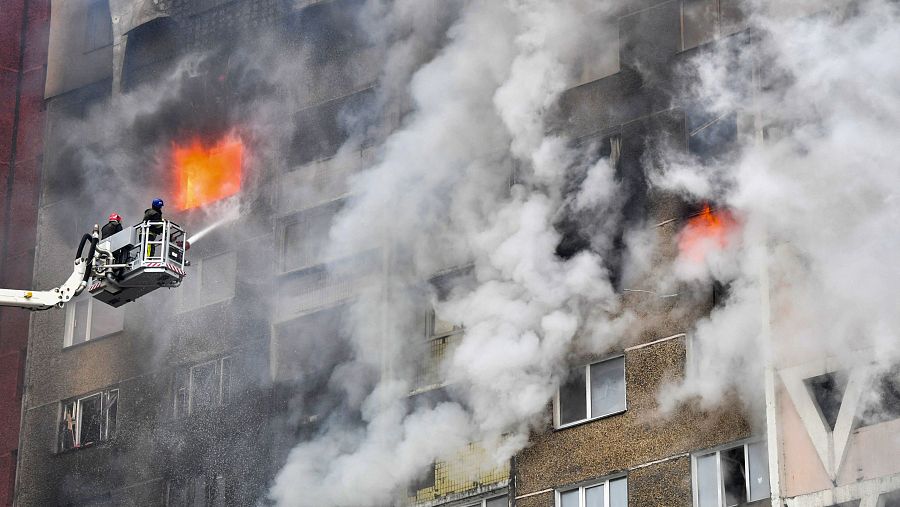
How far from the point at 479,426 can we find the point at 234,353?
8021 mm

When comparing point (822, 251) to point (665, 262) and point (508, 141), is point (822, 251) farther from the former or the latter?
point (508, 141)

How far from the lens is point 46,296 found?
3497 cm

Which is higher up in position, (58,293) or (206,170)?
(206,170)

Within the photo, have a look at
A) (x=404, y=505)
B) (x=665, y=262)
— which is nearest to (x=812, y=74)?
(x=665, y=262)

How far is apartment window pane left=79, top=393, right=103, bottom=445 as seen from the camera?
47119mm

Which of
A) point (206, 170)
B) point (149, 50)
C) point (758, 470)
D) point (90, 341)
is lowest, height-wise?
point (758, 470)

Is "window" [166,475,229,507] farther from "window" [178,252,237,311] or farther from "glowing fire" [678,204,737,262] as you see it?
"glowing fire" [678,204,737,262]

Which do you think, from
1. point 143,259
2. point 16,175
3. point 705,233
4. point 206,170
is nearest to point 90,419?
point 206,170

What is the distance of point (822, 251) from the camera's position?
1355 inches

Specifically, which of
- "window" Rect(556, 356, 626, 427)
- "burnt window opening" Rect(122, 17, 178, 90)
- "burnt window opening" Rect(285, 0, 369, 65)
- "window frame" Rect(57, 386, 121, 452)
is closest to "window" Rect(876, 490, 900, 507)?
"window" Rect(556, 356, 626, 427)

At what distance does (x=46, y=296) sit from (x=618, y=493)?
1066 cm

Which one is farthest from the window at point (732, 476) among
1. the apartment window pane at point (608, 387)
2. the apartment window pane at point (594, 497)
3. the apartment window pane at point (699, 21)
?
the apartment window pane at point (699, 21)

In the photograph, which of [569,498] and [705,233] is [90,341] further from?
[705,233]

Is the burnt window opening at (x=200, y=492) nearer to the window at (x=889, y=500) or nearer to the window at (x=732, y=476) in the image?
the window at (x=732, y=476)
